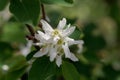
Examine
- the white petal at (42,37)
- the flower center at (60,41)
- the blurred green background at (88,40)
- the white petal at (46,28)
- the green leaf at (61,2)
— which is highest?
the green leaf at (61,2)

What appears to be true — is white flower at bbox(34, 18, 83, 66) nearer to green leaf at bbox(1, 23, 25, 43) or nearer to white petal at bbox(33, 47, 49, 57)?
white petal at bbox(33, 47, 49, 57)

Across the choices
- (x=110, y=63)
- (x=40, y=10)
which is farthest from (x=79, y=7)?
(x=40, y=10)

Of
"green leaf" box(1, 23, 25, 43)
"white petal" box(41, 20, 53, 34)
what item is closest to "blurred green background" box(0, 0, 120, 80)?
"green leaf" box(1, 23, 25, 43)

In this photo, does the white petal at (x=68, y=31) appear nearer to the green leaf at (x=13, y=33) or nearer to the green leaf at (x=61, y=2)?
the green leaf at (x=61, y=2)

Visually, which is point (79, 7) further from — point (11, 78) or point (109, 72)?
point (11, 78)

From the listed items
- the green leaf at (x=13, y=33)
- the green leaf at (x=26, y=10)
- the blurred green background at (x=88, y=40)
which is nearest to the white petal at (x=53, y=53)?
the green leaf at (x=26, y=10)

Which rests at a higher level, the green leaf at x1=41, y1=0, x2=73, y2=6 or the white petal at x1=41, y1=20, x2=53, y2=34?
the green leaf at x1=41, y1=0, x2=73, y2=6

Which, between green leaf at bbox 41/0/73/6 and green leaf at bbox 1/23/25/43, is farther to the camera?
green leaf at bbox 1/23/25/43
